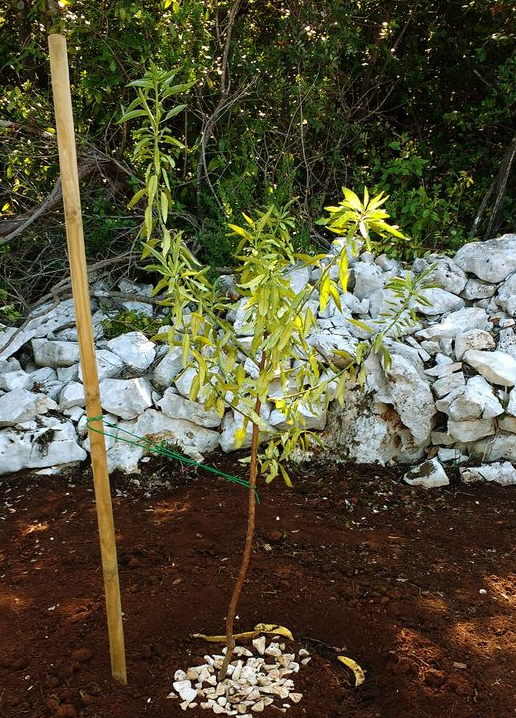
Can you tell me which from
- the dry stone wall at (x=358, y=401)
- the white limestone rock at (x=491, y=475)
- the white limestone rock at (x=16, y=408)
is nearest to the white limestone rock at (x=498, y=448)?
the dry stone wall at (x=358, y=401)

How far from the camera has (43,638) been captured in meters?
2.54

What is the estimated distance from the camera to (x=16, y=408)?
3.84 metres

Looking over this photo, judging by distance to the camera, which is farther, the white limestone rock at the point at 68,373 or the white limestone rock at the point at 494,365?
the white limestone rock at the point at 68,373

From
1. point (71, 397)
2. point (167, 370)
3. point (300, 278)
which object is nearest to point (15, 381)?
point (71, 397)

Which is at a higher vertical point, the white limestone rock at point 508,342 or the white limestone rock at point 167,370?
the white limestone rock at point 508,342

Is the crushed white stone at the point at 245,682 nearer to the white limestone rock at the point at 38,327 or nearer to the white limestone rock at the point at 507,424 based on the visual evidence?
the white limestone rock at the point at 507,424

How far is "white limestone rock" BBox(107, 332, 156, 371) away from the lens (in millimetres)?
4211

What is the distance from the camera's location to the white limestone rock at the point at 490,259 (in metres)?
4.37

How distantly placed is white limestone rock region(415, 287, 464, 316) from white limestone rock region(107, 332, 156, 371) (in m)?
1.56

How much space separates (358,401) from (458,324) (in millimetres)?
758

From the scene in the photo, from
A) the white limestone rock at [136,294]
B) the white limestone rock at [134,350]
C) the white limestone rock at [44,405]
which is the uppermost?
the white limestone rock at [136,294]

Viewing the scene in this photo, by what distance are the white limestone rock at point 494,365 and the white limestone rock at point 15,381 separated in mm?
2388

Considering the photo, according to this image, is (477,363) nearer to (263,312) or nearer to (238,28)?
(263,312)

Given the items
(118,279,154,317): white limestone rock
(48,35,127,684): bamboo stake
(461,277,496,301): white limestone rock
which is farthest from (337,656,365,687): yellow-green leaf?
(118,279,154,317): white limestone rock
